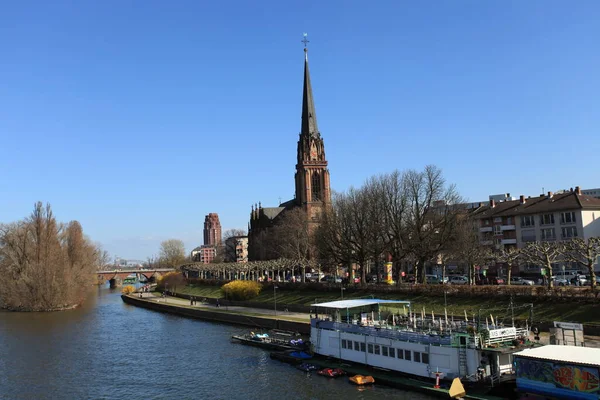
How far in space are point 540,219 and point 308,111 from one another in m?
71.8

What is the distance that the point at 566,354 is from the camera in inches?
1190

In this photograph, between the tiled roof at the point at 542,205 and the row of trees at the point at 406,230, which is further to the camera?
the tiled roof at the point at 542,205

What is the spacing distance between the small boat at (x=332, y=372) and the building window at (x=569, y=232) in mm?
59166

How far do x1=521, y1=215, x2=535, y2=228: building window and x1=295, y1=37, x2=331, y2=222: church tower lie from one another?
192 feet

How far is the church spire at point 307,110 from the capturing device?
14301cm

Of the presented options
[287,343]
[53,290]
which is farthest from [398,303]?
[53,290]

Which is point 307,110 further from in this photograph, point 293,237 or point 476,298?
point 476,298

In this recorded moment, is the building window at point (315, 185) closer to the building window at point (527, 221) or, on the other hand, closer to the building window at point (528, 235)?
the building window at point (527, 221)

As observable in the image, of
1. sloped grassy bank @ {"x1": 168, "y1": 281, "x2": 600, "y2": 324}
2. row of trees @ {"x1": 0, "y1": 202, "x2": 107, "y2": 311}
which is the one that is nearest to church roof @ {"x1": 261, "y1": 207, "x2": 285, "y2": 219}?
row of trees @ {"x1": 0, "y1": 202, "x2": 107, "y2": 311}

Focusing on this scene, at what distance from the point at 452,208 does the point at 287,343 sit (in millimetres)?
34174

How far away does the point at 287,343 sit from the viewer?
5256cm

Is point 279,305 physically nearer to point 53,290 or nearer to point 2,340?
point 2,340

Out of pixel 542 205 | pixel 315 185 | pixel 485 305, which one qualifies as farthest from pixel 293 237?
pixel 485 305

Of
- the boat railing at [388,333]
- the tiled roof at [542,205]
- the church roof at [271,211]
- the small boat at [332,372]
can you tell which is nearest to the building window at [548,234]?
the tiled roof at [542,205]
